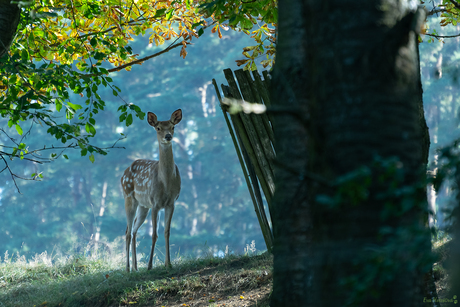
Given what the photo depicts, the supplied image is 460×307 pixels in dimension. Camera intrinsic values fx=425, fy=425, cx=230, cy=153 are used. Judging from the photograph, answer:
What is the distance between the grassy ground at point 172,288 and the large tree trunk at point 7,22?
8.39 feet

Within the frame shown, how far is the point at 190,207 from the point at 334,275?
28.9 m

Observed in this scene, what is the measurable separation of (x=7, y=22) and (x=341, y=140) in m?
2.97

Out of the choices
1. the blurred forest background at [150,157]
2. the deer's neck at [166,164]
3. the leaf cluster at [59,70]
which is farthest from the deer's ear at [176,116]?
the blurred forest background at [150,157]

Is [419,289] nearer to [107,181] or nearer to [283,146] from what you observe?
[283,146]

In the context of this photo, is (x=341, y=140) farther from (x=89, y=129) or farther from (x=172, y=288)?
(x=172, y=288)

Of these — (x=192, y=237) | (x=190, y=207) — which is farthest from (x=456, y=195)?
(x=190, y=207)

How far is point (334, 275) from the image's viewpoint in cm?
129

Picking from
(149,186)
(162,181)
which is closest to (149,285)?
(162,181)

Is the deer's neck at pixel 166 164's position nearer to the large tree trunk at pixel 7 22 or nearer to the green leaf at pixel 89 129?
the green leaf at pixel 89 129

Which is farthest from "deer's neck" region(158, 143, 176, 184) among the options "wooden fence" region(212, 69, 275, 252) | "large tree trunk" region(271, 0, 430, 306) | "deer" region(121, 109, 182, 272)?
"large tree trunk" region(271, 0, 430, 306)

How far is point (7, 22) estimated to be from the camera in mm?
3250

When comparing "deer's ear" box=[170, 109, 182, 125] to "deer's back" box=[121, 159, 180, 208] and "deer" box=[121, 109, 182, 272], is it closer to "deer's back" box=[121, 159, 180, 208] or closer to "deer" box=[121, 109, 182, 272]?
"deer" box=[121, 109, 182, 272]

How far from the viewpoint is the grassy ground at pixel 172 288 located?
3920mm

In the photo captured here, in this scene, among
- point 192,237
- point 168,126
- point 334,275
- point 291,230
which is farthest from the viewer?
point 192,237
